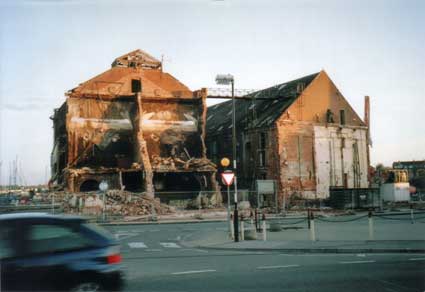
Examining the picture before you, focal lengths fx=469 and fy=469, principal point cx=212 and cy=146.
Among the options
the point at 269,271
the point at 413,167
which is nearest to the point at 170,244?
the point at 269,271

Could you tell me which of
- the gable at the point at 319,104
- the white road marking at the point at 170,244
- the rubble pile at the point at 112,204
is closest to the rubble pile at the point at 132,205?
the rubble pile at the point at 112,204

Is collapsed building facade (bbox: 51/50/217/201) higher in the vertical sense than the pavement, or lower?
higher

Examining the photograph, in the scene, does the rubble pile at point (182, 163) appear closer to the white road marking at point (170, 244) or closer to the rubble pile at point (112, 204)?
the rubble pile at point (112, 204)

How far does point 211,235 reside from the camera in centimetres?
2080

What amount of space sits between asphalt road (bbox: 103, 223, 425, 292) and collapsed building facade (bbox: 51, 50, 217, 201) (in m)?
30.6

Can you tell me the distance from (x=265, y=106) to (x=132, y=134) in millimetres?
16275

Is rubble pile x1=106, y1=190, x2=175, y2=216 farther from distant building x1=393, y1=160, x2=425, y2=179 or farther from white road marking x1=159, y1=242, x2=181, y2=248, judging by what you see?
distant building x1=393, y1=160, x2=425, y2=179

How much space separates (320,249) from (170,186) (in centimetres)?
3671

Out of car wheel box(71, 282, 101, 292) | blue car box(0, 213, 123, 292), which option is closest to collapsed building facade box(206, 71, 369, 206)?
blue car box(0, 213, 123, 292)

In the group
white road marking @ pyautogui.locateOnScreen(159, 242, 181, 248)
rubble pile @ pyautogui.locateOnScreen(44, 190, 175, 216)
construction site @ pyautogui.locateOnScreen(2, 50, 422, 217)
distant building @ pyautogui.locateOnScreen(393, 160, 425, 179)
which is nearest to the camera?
white road marking @ pyautogui.locateOnScreen(159, 242, 181, 248)

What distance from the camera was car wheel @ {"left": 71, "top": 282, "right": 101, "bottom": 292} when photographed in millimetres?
6711

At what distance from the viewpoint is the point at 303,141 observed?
5122 centimetres

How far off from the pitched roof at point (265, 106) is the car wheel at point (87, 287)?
44334 millimetres

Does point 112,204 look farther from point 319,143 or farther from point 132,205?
point 319,143
